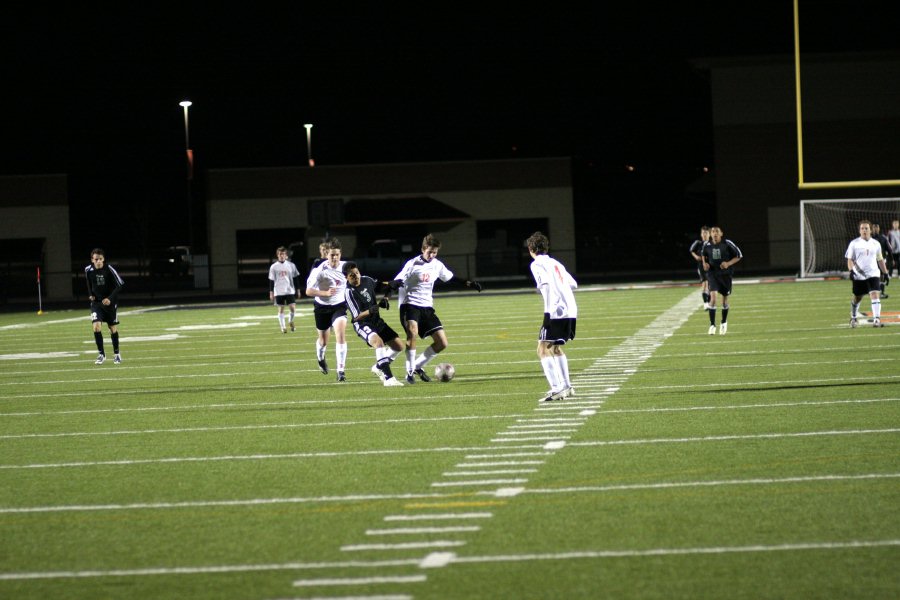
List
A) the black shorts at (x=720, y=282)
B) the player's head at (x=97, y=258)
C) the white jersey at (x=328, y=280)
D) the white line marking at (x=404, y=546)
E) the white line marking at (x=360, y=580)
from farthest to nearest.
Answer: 1. the black shorts at (x=720, y=282)
2. the player's head at (x=97, y=258)
3. the white jersey at (x=328, y=280)
4. the white line marking at (x=404, y=546)
5. the white line marking at (x=360, y=580)

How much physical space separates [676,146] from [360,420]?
Answer: 252ft

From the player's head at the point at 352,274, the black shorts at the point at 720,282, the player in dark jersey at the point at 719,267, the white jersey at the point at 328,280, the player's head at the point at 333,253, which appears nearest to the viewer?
the player's head at the point at 352,274

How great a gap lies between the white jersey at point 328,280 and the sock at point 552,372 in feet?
15.5

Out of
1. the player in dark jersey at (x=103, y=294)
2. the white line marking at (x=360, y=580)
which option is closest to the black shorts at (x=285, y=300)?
the player in dark jersey at (x=103, y=294)

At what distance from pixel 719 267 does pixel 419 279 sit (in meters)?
8.19

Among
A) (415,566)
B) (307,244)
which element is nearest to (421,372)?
(415,566)

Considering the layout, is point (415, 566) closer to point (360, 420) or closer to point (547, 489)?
point (547, 489)

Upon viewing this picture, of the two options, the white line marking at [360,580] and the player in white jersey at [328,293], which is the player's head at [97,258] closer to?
the player in white jersey at [328,293]

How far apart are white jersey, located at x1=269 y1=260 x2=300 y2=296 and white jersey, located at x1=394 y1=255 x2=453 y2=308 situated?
11654 mm

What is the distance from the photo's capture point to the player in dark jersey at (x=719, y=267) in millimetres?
21812

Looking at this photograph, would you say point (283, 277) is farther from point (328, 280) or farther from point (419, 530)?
point (419, 530)

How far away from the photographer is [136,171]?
88.6 m

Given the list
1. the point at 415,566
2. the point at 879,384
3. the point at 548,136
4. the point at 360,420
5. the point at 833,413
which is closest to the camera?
the point at 415,566

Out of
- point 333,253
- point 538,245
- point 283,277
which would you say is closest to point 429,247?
point 333,253
